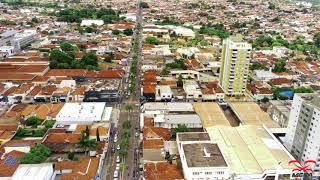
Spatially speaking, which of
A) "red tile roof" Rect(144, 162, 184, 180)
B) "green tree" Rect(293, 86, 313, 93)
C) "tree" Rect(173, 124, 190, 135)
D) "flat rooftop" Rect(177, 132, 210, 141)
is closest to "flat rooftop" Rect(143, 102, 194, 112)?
"tree" Rect(173, 124, 190, 135)

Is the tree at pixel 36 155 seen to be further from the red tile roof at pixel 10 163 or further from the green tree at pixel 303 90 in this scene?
the green tree at pixel 303 90

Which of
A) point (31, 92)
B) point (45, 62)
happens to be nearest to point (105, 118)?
point (31, 92)

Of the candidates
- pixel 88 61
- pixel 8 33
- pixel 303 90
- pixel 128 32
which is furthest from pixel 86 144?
pixel 128 32

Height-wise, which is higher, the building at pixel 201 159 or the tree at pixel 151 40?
the tree at pixel 151 40

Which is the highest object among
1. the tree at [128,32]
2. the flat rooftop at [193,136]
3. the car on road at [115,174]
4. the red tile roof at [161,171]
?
the tree at [128,32]

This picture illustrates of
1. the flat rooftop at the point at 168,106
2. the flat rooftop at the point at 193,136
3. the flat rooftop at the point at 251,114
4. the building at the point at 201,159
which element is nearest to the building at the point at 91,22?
the flat rooftop at the point at 168,106

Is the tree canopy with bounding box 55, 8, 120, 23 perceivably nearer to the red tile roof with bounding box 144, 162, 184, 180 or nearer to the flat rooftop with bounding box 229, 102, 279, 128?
the flat rooftop with bounding box 229, 102, 279, 128
